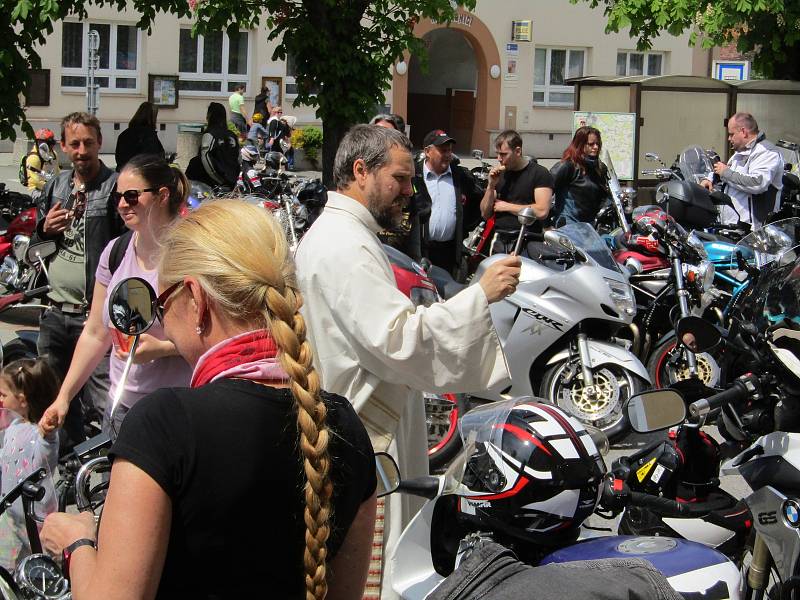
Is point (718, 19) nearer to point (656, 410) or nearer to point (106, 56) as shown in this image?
point (656, 410)

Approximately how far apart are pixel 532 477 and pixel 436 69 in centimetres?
3369

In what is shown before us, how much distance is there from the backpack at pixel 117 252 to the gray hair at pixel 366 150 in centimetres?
102

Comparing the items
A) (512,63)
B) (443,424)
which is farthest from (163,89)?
(443,424)

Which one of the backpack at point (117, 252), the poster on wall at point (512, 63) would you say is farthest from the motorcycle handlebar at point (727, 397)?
the poster on wall at point (512, 63)

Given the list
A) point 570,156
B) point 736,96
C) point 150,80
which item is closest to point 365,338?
point 570,156

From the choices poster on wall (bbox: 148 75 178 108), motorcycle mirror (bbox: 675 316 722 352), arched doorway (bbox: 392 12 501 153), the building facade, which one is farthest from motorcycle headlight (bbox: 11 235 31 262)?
arched doorway (bbox: 392 12 501 153)

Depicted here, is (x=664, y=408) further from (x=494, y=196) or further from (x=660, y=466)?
(x=494, y=196)

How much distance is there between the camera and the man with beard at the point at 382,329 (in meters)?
3.17

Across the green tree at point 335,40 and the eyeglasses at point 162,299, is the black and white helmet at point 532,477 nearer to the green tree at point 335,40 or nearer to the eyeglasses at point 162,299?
the eyeglasses at point 162,299

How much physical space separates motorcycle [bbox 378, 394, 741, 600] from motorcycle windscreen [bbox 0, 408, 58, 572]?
104cm

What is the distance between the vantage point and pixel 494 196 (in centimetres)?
903

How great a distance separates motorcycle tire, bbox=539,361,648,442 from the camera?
671 centimetres

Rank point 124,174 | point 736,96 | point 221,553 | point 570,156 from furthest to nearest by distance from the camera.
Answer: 1. point 736,96
2. point 570,156
3. point 124,174
4. point 221,553

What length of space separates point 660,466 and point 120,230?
10.1 ft
